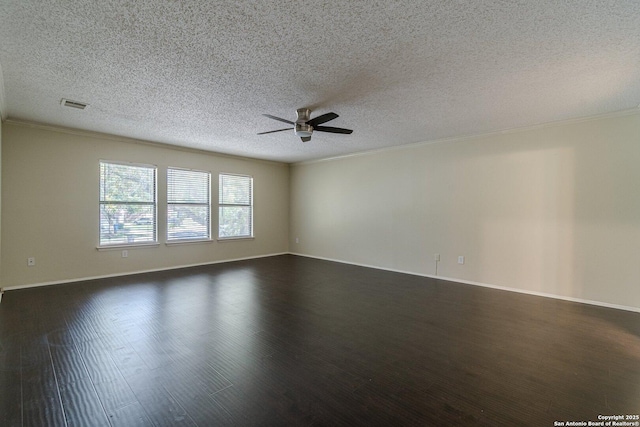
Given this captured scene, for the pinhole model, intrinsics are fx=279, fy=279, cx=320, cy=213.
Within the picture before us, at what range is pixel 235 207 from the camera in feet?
22.6

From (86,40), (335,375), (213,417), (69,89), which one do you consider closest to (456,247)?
(335,375)

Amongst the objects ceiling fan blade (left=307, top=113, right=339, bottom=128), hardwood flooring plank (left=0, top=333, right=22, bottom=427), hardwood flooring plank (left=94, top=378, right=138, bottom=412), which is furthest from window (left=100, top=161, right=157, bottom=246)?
hardwood flooring plank (left=94, top=378, right=138, bottom=412)

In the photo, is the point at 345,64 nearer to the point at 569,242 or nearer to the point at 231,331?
the point at 231,331

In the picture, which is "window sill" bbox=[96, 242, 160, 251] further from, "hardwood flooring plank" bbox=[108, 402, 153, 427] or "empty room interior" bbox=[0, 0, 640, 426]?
"hardwood flooring plank" bbox=[108, 402, 153, 427]

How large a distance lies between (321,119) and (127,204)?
4151mm

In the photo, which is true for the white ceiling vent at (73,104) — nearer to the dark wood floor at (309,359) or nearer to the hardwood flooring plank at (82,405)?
the dark wood floor at (309,359)

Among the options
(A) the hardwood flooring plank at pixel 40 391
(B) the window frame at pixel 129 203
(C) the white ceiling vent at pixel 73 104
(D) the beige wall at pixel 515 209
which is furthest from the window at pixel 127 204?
(D) the beige wall at pixel 515 209

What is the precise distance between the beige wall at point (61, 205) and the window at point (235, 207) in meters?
1.02

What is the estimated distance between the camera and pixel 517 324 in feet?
9.96

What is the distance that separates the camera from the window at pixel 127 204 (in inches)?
196

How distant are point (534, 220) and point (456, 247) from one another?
1.20 meters

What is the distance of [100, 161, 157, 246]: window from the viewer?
4.97m

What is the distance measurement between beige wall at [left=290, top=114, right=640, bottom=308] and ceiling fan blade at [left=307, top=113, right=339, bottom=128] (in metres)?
2.72

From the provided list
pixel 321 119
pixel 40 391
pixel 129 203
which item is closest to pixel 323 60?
pixel 321 119
